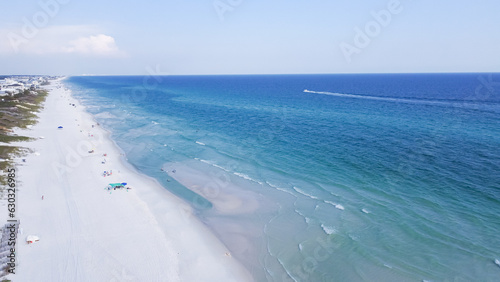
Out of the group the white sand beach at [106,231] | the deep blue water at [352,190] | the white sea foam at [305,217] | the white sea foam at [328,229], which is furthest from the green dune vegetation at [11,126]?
the white sea foam at [328,229]

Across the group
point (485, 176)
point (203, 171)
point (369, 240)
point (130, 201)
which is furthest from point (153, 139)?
point (485, 176)

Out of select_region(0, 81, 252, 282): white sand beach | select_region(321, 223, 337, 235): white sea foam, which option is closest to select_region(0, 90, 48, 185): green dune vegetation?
select_region(0, 81, 252, 282): white sand beach

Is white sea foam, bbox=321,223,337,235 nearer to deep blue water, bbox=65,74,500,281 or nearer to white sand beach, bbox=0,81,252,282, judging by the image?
deep blue water, bbox=65,74,500,281

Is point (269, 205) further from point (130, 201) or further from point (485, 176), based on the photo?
point (485, 176)

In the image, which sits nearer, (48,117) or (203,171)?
(203,171)

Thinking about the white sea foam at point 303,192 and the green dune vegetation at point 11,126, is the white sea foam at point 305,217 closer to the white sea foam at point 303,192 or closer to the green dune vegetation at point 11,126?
the white sea foam at point 303,192

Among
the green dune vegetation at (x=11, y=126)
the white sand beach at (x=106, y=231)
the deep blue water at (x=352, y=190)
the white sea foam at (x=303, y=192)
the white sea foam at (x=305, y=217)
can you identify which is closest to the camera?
the white sand beach at (x=106, y=231)

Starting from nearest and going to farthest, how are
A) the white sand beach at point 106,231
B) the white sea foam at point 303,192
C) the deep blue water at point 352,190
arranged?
the white sand beach at point 106,231 → the deep blue water at point 352,190 → the white sea foam at point 303,192

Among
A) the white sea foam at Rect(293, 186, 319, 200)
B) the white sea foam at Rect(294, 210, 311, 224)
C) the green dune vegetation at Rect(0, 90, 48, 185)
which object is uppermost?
the green dune vegetation at Rect(0, 90, 48, 185)

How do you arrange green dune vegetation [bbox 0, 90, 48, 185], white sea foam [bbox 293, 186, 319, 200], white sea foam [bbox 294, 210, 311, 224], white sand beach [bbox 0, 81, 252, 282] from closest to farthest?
white sand beach [bbox 0, 81, 252, 282] < white sea foam [bbox 294, 210, 311, 224] < white sea foam [bbox 293, 186, 319, 200] < green dune vegetation [bbox 0, 90, 48, 185]
